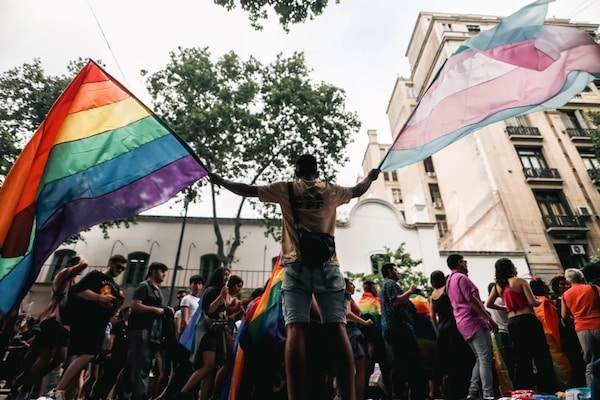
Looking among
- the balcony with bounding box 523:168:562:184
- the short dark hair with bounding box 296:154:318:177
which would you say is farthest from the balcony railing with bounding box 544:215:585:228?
the short dark hair with bounding box 296:154:318:177

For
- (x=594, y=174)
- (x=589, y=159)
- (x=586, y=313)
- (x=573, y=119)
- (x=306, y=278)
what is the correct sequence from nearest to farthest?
1. (x=306, y=278)
2. (x=586, y=313)
3. (x=594, y=174)
4. (x=589, y=159)
5. (x=573, y=119)

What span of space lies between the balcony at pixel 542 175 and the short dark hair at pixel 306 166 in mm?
22326

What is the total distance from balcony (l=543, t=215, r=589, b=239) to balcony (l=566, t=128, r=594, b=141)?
6089 mm

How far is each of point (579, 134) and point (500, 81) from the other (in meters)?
24.9

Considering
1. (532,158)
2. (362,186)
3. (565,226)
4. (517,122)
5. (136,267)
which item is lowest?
(362,186)

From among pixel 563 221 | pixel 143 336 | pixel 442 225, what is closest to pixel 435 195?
pixel 442 225

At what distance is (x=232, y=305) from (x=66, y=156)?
308cm

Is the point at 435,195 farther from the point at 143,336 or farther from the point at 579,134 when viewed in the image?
the point at 143,336

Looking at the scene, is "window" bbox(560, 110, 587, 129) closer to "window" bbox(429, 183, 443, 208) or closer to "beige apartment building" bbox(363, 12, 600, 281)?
"beige apartment building" bbox(363, 12, 600, 281)

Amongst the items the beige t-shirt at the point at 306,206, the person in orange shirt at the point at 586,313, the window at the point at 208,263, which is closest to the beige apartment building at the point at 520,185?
the window at the point at 208,263

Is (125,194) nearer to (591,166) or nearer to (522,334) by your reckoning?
(522,334)

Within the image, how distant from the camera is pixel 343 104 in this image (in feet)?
61.0

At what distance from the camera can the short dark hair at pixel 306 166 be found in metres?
2.96

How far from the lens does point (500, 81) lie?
4043 millimetres
